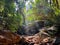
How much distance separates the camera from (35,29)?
685 inches

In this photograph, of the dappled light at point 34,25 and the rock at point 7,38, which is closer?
the rock at point 7,38

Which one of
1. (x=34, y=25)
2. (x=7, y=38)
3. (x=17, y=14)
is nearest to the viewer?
(x=7, y=38)

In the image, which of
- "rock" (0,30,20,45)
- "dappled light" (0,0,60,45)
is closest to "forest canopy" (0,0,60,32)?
"dappled light" (0,0,60,45)

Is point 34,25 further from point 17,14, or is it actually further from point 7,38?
point 7,38

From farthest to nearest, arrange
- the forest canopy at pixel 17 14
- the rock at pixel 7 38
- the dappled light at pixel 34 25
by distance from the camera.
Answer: the forest canopy at pixel 17 14 < the dappled light at pixel 34 25 < the rock at pixel 7 38

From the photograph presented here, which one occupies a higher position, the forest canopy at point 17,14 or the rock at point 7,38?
the forest canopy at point 17,14

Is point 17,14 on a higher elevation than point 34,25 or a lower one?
lower

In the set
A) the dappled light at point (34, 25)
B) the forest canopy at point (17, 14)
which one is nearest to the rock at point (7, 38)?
the dappled light at point (34, 25)

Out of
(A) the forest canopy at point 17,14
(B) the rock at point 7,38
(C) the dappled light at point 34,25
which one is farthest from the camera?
(A) the forest canopy at point 17,14

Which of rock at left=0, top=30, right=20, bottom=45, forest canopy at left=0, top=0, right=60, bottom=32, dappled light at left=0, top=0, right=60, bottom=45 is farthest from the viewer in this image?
forest canopy at left=0, top=0, right=60, bottom=32

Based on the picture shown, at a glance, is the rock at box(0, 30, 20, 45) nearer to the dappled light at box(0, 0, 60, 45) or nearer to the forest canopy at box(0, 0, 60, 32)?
the dappled light at box(0, 0, 60, 45)

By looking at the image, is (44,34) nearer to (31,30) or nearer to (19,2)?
(31,30)

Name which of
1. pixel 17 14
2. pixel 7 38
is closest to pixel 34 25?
pixel 17 14

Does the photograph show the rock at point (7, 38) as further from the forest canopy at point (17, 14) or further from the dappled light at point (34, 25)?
the forest canopy at point (17, 14)
